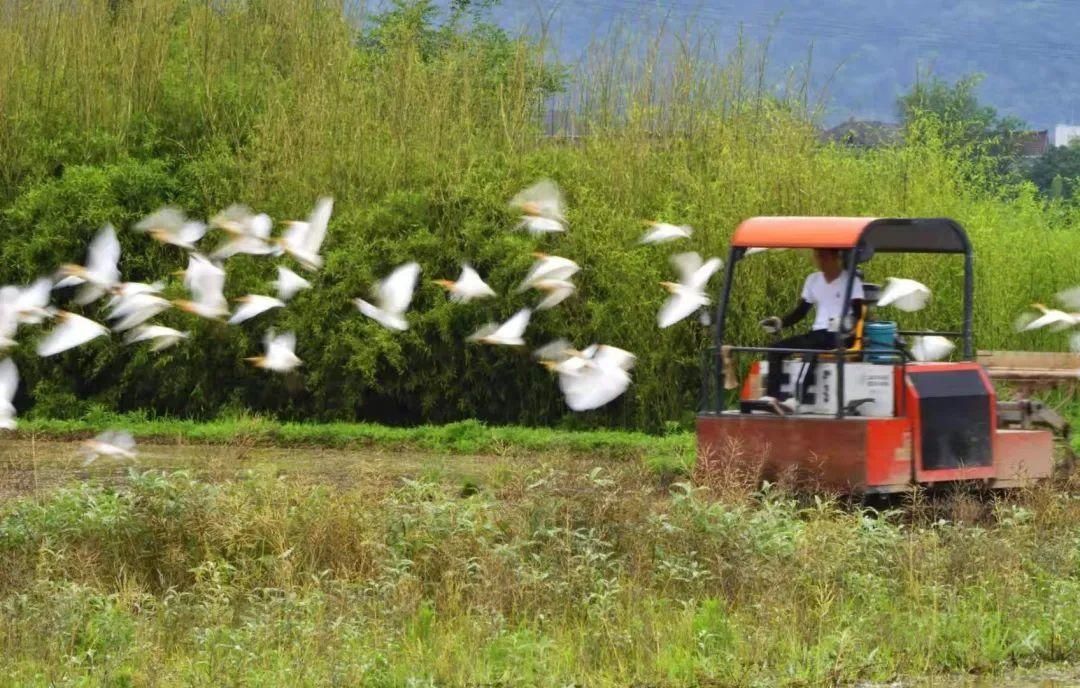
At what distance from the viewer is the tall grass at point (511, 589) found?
22.9 ft

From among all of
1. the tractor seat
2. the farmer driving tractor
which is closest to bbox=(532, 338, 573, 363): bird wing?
the farmer driving tractor

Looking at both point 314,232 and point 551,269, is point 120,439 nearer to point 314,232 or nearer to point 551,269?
point 551,269

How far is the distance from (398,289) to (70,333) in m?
2.75

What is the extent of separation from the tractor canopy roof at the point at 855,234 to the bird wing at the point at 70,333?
4044 mm

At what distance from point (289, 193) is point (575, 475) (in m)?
9.81

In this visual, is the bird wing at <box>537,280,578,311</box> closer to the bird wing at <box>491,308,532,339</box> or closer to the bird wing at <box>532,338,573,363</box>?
the bird wing at <box>491,308,532,339</box>

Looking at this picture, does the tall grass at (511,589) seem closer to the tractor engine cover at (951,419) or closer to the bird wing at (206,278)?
the tractor engine cover at (951,419)

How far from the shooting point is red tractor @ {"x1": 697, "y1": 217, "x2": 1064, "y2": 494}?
1066 cm

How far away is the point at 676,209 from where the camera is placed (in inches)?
702

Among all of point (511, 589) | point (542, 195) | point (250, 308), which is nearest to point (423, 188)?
point (542, 195)

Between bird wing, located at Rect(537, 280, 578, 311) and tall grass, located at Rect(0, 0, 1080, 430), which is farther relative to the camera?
tall grass, located at Rect(0, 0, 1080, 430)

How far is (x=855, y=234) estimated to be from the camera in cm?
1087

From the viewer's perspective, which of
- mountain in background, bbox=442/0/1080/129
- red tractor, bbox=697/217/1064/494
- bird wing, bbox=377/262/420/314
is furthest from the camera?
mountain in background, bbox=442/0/1080/129

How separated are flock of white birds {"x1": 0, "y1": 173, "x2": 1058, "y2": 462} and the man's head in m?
0.74
